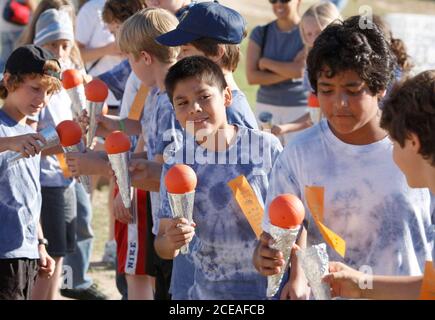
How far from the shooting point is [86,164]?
495 centimetres

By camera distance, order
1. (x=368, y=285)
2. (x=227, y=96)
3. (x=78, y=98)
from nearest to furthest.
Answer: (x=368, y=285) < (x=227, y=96) < (x=78, y=98)

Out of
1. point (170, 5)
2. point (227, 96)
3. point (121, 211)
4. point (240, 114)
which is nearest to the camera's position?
point (227, 96)

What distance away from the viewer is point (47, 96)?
5.29 m

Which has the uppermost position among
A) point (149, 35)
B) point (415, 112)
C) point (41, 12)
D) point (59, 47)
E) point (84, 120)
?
point (41, 12)

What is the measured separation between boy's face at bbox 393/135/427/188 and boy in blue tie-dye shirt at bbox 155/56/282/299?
0.95 metres

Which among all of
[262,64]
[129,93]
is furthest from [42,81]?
[262,64]

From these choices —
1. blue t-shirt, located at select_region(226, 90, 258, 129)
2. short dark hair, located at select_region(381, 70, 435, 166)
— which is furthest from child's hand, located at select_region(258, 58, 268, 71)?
short dark hair, located at select_region(381, 70, 435, 166)

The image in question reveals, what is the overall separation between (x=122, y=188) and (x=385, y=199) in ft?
4.61

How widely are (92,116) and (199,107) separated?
1283mm

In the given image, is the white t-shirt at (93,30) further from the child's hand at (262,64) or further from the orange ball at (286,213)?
the orange ball at (286,213)

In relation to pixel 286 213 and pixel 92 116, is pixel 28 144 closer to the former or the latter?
pixel 92 116

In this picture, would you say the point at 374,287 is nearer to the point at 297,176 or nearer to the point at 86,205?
the point at 297,176

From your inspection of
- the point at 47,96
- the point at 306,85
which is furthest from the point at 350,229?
the point at 306,85

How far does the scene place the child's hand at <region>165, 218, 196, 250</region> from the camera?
391 cm
